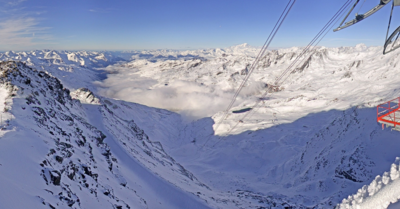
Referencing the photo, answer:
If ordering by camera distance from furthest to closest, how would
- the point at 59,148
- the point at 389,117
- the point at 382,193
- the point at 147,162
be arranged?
the point at 147,162
the point at 59,148
the point at 389,117
the point at 382,193

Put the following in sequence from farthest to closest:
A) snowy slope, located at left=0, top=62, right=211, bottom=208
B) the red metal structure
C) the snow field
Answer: snowy slope, located at left=0, top=62, right=211, bottom=208, the red metal structure, the snow field

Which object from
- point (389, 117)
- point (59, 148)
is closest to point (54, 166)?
point (59, 148)

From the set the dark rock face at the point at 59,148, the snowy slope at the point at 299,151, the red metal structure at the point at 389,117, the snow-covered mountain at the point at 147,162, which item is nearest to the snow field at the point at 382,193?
the snow-covered mountain at the point at 147,162

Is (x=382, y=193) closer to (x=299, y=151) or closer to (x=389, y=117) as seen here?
(x=389, y=117)

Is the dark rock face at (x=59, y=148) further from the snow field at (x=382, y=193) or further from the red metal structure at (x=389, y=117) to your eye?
the red metal structure at (x=389, y=117)

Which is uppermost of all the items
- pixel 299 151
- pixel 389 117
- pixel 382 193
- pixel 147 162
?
pixel 389 117

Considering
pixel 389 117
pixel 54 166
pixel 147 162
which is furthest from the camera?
pixel 147 162

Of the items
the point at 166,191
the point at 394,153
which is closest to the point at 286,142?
the point at 394,153

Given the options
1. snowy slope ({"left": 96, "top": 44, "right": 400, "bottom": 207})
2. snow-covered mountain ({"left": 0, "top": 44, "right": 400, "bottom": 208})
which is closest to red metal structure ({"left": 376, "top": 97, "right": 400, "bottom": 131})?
snow-covered mountain ({"left": 0, "top": 44, "right": 400, "bottom": 208})

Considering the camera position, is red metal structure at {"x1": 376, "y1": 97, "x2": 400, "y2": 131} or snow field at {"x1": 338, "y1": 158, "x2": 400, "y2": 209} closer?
snow field at {"x1": 338, "y1": 158, "x2": 400, "y2": 209}

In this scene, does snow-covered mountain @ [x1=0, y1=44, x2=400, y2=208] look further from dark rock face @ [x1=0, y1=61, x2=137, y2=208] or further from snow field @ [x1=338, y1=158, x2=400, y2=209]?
snow field @ [x1=338, y1=158, x2=400, y2=209]

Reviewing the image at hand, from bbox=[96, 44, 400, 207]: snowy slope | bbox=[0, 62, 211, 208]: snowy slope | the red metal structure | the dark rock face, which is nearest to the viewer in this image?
the red metal structure
